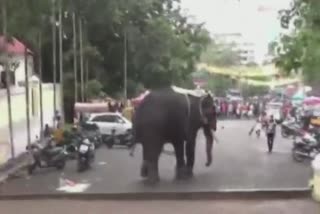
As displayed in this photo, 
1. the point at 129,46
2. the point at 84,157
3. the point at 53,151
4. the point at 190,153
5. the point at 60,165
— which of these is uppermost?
the point at 129,46

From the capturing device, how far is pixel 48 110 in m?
35.1

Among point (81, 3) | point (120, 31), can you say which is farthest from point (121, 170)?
point (120, 31)

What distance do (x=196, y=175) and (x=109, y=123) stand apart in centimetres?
1597

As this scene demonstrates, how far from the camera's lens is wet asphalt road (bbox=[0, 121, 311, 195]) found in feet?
51.3

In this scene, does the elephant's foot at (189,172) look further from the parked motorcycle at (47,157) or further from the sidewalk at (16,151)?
the parked motorcycle at (47,157)

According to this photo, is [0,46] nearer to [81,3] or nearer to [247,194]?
[247,194]

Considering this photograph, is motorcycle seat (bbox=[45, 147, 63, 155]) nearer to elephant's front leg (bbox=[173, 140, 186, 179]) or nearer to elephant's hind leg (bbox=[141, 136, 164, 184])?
elephant's front leg (bbox=[173, 140, 186, 179])

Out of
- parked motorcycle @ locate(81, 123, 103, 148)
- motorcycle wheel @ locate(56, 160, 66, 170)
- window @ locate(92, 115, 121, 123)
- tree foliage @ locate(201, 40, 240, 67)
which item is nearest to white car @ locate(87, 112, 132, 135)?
window @ locate(92, 115, 121, 123)

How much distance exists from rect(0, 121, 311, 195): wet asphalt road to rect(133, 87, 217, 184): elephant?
1.10 feet

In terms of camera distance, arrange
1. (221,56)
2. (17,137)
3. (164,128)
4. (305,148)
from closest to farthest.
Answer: (164,128) < (305,148) < (17,137) < (221,56)

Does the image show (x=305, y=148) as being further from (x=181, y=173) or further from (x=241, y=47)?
(x=241, y=47)

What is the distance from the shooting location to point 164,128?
664 inches

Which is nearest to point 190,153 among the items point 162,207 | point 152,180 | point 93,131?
point 152,180

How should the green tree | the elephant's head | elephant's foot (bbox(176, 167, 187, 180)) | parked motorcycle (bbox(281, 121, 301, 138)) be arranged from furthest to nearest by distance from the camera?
1. the green tree
2. parked motorcycle (bbox(281, 121, 301, 138))
3. the elephant's head
4. elephant's foot (bbox(176, 167, 187, 180))
